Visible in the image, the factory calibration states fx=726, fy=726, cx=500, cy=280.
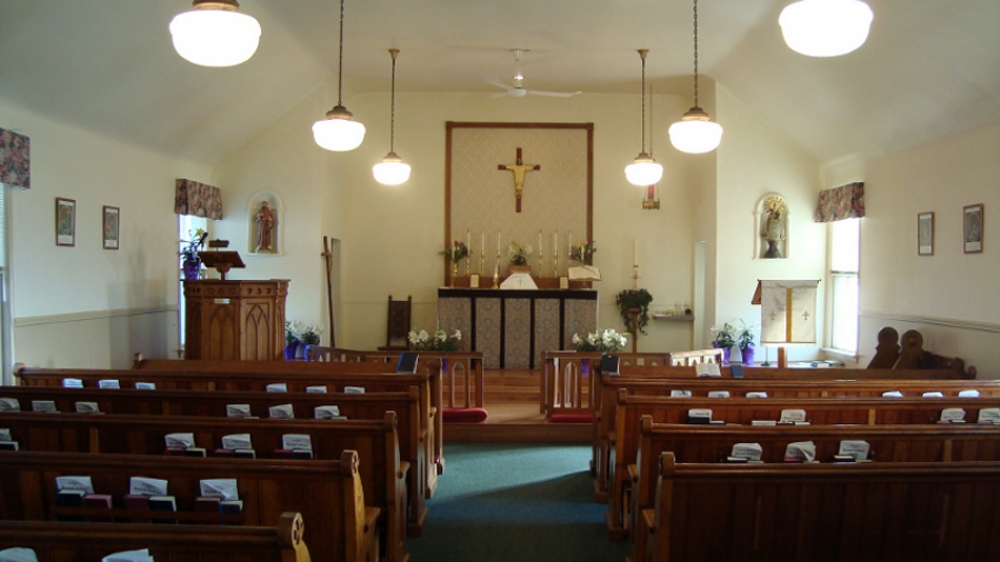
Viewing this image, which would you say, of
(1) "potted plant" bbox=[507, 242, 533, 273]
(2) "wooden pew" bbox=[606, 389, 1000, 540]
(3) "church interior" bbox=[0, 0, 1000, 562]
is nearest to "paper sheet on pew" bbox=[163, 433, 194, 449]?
(3) "church interior" bbox=[0, 0, 1000, 562]

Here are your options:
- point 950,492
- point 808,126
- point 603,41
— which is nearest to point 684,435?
point 950,492

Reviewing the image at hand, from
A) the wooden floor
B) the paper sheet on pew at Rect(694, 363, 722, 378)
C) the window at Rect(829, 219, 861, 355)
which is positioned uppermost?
the window at Rect(829, 219, 861, 355)

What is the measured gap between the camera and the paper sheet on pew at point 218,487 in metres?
2.37

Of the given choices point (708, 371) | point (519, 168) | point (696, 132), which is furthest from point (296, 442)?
point (519, 168)

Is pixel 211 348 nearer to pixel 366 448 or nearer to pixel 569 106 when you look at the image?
pixel 366 448

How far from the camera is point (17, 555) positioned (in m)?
1.71

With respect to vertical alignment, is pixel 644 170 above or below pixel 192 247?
above

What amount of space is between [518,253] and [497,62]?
2800mm

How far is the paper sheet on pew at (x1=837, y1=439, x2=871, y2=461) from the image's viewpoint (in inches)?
116

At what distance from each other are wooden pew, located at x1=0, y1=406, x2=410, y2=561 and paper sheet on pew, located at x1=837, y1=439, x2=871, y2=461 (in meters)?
1.84

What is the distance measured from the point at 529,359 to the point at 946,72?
5724mm

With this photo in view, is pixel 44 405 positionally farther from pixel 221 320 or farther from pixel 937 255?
pixel 937 255

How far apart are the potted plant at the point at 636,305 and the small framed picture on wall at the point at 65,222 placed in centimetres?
668

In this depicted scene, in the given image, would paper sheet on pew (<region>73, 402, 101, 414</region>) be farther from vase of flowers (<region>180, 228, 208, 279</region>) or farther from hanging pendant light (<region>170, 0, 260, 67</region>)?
vase of flowers (<region>180, 228, 208, 279</region>)
